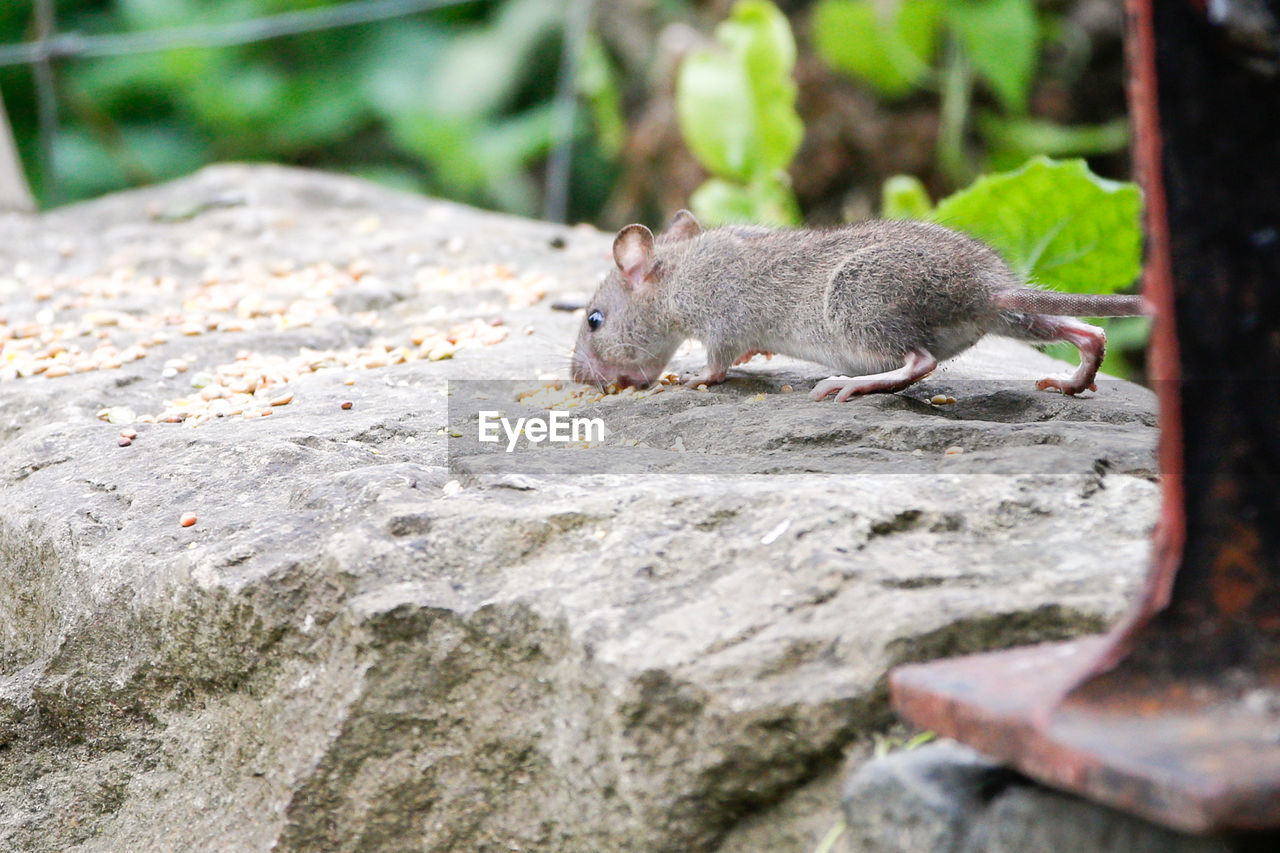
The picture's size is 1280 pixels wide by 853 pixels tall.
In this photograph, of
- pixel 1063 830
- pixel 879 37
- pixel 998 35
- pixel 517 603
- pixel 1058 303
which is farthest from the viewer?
pixel 879 37

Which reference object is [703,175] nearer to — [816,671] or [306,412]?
[306,412]

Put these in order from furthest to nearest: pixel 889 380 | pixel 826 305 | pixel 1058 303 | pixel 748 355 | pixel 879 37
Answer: pixel 879 37 → pixel 748 355 → pixel 826 305 → pixel 889 380 → pixel 1058 303

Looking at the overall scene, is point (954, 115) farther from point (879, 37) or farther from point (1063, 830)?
point (1063, 830)

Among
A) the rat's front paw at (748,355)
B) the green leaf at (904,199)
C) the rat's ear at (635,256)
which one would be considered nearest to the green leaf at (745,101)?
the green leaf at (904,199)

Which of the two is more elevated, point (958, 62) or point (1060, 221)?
point (958, 62)

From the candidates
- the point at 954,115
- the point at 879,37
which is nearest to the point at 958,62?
the point at 954,115

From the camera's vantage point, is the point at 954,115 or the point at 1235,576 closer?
the point at 1235,576

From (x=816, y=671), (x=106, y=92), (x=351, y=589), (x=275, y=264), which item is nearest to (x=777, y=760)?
(x=816, y=671)
